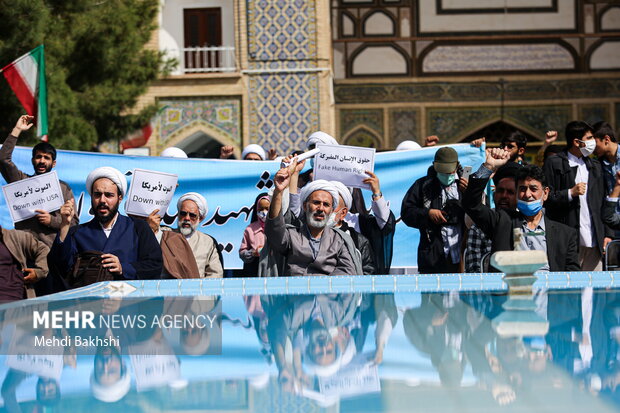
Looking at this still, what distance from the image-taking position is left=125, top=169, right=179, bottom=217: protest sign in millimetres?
4344

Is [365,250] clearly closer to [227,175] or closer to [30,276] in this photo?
[30,276]

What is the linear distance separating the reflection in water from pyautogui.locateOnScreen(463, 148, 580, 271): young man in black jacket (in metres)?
1.39

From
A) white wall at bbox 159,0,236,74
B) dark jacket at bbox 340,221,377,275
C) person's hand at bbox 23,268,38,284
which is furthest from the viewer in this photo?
white wall at bbox 159,0,236,74

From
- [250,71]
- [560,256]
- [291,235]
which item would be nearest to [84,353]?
[291,235]

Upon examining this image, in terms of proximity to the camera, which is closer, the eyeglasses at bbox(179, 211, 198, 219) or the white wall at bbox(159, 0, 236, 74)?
the eyeglasses at bbox(179, 211, 198, 219)

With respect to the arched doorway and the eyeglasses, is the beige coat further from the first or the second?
the arched doorway

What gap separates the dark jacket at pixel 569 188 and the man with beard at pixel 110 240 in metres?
2.01

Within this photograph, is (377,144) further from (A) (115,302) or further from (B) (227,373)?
(B) (227,373)

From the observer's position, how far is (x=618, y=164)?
480 cm

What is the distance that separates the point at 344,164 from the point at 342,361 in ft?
9.70

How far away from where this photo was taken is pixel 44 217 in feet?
14.3

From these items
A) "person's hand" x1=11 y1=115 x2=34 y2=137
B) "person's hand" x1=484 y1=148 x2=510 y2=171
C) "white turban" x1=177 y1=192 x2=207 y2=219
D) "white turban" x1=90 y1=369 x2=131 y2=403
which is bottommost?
"white turban" x1=90 y1=369 x2=131 y2=403

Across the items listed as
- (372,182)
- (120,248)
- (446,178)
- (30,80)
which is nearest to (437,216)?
(446,178)

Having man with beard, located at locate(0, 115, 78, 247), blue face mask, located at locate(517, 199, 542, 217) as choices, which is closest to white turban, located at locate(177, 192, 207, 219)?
man with beard, located at locate(0, 115, 78, 247)
